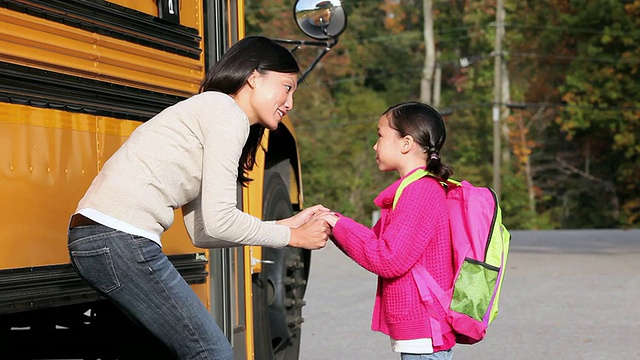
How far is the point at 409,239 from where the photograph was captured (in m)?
3.47

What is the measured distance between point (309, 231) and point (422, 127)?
1.49 feet

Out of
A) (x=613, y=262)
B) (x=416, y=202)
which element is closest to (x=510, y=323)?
(x=416, y=202)

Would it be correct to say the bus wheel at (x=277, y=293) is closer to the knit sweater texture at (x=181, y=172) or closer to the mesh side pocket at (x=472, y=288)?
the mesh side pocket at (x=472, y=288)

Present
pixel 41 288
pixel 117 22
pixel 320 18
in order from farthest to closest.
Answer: pixel 320 18 → pixel 117 22 → pixel 41 288

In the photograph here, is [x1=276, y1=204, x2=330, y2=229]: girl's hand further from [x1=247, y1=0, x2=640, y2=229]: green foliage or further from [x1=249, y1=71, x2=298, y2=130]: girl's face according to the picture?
[x1=247, y1=0, x2=640, y2=229]: green foliage

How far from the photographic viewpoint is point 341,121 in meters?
39.5

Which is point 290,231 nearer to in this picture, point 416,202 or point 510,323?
point 416,202

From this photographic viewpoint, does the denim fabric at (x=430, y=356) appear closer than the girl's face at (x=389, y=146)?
Yes

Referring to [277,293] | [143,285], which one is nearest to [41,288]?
[143,285]

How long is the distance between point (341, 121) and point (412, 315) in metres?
36.1

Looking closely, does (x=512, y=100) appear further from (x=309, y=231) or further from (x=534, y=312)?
(x=309, y=231)

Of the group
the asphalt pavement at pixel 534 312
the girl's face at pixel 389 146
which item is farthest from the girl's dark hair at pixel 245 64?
the asphalt pavement at pixel 534 312

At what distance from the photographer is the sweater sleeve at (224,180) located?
317 centimetres

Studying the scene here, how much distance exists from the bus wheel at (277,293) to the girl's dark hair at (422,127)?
1.56 meters
